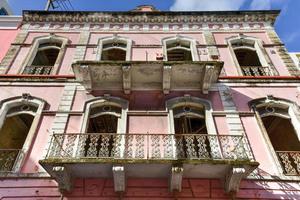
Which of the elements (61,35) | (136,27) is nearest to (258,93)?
(136,27)

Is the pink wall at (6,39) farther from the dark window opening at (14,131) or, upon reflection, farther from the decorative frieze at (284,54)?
the decorative frieze at (284,54)

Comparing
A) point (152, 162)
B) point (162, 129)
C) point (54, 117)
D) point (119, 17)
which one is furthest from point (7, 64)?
point (152, 162)

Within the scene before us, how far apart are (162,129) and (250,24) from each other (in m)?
8.02

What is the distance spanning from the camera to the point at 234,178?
7.26 m

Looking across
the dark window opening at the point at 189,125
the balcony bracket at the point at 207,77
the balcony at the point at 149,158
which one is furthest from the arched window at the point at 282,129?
the dark window opening at the point at 189,125

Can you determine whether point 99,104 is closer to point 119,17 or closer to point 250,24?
point 119,17

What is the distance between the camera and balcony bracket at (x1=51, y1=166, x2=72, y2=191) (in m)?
7.04

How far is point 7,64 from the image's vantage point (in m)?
11.5

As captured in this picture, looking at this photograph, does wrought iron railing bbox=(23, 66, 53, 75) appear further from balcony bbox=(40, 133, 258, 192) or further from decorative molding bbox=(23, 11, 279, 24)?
balcony bbox=(40, 133, 258, 192)

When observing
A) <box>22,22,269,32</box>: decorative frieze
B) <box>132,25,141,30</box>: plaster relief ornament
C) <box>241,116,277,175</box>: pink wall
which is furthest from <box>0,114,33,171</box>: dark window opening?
<box>241,116,277,175</box>: pink wall

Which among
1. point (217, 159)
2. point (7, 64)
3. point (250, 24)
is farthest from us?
point (250, 24)

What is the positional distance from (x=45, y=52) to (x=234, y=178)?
10145 millimetres

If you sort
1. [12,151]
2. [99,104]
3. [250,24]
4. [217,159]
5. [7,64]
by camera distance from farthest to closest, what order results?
[250,24], [7,64], [99,104], [12,151], [217,159]

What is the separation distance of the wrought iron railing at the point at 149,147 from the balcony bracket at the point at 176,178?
1.63 ft
